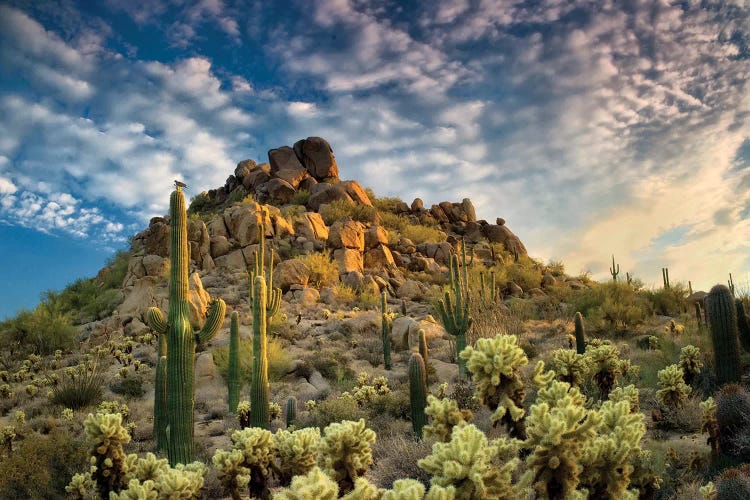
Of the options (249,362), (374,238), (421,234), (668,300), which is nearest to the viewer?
(249,362)

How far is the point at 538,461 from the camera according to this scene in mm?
3023

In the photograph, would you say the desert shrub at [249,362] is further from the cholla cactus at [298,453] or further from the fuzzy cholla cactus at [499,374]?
the fuzzy cholla cactus at [499,374]

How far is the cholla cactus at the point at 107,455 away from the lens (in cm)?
514

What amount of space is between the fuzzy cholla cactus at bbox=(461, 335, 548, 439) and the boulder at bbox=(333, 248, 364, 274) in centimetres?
2115

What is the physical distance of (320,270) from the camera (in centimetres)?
2314

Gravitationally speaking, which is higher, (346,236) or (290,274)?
(346,236)

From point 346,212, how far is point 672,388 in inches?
999

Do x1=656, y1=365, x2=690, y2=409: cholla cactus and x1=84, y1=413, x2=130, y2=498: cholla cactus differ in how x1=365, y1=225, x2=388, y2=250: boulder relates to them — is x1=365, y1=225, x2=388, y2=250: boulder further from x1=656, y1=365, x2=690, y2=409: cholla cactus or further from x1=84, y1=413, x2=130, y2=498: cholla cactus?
x1=84, y1=413, x2=130, y2=498: cholla cactus

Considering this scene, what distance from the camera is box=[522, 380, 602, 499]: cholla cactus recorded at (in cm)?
297

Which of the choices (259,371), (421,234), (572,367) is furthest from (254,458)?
(421,234)

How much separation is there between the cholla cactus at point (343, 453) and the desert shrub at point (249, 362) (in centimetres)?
1012

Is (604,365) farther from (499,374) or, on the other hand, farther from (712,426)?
(499,374)

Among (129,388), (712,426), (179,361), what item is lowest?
(712,426)

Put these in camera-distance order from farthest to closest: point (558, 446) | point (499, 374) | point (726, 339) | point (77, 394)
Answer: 1. point (77, 394)
2. point (726, 339)
3. point (499, 374)
4. point (558, 446)
